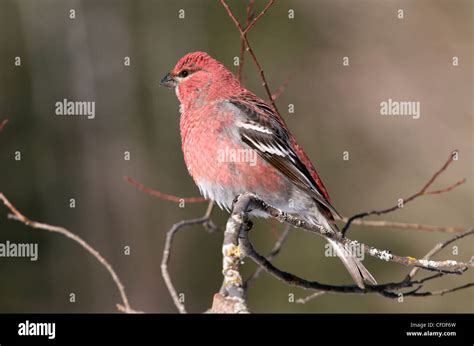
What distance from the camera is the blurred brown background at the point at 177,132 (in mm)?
9656

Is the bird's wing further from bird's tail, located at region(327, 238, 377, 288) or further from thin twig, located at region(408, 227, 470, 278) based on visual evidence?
thin twig, located at region(408, 227, 470, 278)

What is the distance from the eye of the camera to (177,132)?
10.9 m

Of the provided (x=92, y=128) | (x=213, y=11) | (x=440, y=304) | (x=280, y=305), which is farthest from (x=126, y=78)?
(x=440, y=304)

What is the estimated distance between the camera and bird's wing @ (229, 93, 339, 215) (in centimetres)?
499

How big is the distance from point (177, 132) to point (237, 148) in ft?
19.6

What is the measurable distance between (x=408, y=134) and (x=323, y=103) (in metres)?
1.51

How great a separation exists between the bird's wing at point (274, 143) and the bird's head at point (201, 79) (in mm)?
150

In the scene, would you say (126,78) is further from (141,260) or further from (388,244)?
(388,244)

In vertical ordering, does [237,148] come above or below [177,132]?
below

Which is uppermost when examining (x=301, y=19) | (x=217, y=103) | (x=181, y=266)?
(x=301, y=19)

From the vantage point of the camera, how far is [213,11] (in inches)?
453

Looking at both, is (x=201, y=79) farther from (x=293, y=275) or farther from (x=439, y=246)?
Result: (x=439, y=246)

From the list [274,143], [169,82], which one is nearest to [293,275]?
[274,143]

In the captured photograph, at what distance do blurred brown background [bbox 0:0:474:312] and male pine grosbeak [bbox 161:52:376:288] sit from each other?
4280 millimetres
